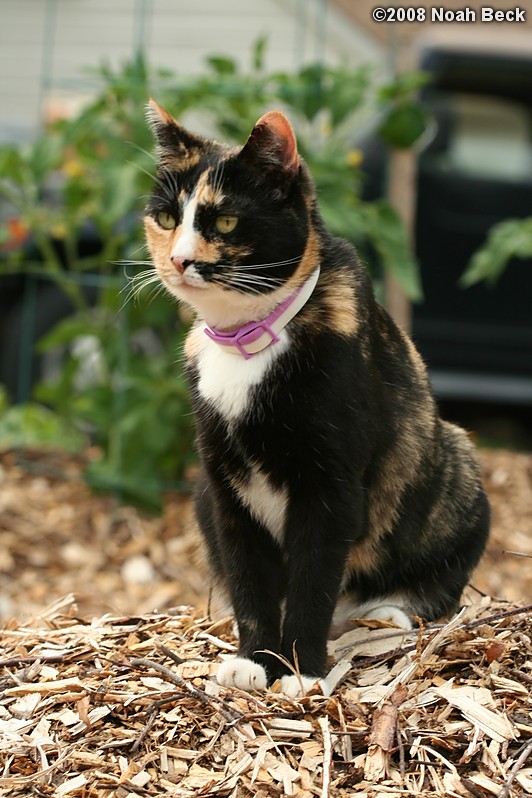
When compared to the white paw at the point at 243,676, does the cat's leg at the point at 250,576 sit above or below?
above

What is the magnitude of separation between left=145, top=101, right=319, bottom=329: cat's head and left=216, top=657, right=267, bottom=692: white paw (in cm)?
76

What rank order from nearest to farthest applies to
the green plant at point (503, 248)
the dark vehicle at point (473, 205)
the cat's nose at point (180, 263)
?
1. the cat's nose at point (180, 263)
2. the green plant at point (503, 248)
3. the dark vehicle at point (473, 205)

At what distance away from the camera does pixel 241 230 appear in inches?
90.3

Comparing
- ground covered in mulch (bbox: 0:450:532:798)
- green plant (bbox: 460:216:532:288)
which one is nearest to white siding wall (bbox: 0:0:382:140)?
green plant (bbox: 460:216:532:288)

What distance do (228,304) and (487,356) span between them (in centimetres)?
480

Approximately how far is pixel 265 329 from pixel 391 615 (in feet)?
2.74

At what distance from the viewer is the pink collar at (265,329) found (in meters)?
2.35

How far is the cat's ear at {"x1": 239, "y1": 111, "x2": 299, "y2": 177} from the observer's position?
2.27m

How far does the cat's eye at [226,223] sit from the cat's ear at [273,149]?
139 mm

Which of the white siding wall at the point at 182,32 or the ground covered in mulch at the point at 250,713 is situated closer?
the ground covered in mulch at the point at 250,713

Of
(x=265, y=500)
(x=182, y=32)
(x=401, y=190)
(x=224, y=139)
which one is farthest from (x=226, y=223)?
(x=182, y=32)

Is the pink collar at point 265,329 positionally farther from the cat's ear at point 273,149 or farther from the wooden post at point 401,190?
the wooden post at point 401,190

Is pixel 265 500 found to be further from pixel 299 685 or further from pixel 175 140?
pixel 175 140

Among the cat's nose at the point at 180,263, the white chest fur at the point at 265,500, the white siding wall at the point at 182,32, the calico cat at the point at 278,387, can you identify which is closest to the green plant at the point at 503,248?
the calico cat at the point at 278,387
